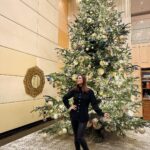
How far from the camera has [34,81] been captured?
6.46 m

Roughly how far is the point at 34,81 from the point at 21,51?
A: 3.55 ft

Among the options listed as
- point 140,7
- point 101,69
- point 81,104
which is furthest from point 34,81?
point 140,7

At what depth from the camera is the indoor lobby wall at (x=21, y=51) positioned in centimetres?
516

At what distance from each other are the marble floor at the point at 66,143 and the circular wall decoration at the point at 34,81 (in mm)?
1542

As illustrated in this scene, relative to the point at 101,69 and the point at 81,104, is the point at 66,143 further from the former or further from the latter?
the point at 101,69

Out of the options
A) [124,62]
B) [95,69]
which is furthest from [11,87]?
[124,62]

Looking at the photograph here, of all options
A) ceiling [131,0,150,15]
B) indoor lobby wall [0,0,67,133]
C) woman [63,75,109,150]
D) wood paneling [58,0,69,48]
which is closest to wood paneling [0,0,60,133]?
indoor lobby wall [0,0,67,133]

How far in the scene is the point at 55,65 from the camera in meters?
8.00

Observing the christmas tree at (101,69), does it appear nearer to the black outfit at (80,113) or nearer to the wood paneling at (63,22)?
the black outfit at (80,113)

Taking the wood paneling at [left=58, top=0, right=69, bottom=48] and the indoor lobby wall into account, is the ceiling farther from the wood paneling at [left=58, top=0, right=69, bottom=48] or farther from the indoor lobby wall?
the indoor lobby wall

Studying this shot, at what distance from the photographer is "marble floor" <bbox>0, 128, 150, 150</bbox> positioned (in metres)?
4.23

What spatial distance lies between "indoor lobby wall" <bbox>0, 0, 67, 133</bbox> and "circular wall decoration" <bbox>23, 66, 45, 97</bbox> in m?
0.14

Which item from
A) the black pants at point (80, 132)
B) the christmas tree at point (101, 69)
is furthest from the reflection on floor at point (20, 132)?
the black pants at point (80, 132)

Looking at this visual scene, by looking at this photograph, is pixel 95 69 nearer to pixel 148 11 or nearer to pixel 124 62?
pixel 124 62
